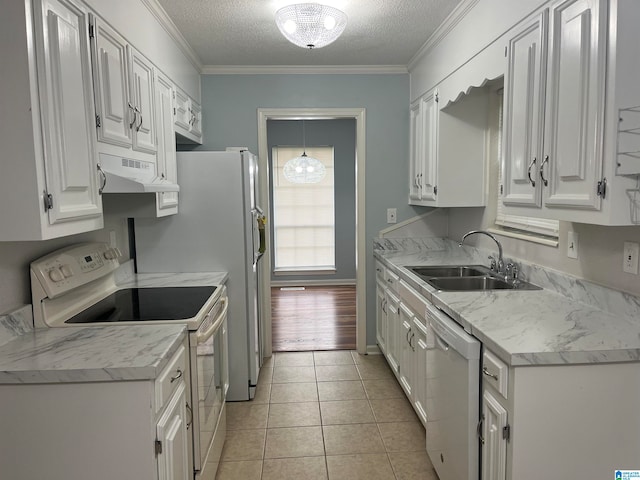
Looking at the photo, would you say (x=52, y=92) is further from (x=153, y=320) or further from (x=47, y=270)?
(x=153, y=320)

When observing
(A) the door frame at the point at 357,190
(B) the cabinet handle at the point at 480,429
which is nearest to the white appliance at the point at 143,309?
(B) the cabinet handle at the point at 480,429

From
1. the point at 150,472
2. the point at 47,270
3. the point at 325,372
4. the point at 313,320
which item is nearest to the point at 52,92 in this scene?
the point at 47,270

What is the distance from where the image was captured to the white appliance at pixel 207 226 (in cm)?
320

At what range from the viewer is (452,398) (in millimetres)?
2021

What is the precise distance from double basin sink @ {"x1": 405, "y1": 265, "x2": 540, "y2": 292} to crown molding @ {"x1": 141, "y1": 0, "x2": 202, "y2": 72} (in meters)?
2.17

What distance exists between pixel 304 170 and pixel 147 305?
441 centimetres

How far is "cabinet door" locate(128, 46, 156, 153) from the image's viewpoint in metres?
2.31

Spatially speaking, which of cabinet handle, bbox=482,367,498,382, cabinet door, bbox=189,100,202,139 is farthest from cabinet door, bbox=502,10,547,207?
cabinet door, bbox=189,100,202,139

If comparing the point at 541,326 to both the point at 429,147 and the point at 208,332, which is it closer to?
the point at 208,332

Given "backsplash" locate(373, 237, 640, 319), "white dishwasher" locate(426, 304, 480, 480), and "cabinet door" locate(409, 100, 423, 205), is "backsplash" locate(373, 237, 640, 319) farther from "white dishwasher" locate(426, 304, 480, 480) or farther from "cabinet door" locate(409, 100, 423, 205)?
"cabinet door" locate(409, 100, 423, 205)

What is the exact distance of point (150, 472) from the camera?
1.57 meters

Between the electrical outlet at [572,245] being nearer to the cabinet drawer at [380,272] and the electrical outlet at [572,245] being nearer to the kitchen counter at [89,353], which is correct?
the cabinet drawer at [380,272]

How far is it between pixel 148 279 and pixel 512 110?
2308mm

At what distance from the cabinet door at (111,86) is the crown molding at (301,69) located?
1.87 meters
